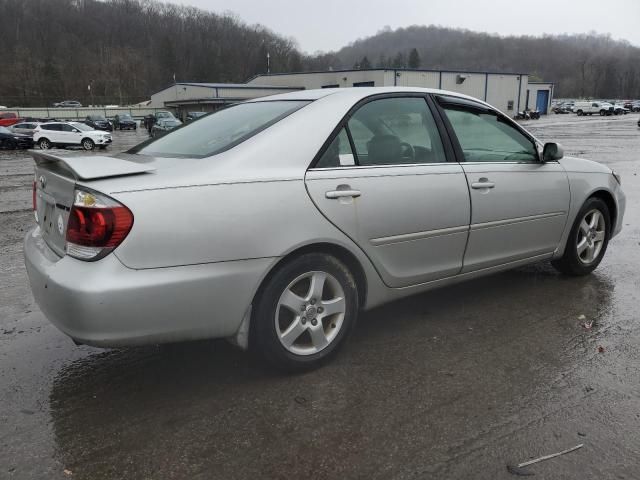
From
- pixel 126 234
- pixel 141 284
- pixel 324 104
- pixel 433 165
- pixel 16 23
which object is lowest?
pixel 141 284

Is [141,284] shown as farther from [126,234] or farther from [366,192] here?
[366,192]

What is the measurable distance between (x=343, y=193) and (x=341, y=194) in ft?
0.05

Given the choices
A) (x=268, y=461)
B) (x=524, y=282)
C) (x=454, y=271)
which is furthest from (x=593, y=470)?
(x=524, y=282)

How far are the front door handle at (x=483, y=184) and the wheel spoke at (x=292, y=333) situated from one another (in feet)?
5.28

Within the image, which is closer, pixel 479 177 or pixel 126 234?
pixel 126 234

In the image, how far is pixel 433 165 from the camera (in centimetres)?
367

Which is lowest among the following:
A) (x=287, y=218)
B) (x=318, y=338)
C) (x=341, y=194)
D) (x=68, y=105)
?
(x=318, y=338)

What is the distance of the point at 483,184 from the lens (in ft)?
12.7

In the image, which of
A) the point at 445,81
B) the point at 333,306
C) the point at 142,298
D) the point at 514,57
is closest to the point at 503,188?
the point at 333,306

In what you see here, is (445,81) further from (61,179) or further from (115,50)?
(115,50)

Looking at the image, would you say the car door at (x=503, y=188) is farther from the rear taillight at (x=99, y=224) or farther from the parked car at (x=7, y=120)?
the parked car at (x=7, y=120)

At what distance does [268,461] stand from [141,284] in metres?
0.98

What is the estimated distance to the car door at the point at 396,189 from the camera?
125 inches

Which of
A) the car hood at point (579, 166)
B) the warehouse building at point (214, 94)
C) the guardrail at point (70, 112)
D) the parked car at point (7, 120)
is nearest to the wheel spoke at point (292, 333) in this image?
the car hood at point (579, 166)
